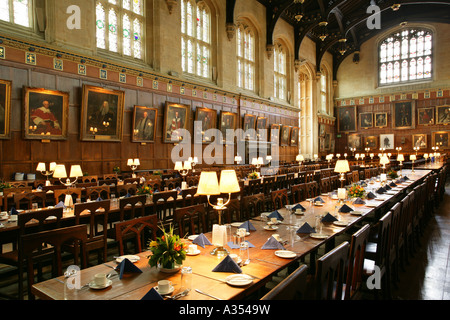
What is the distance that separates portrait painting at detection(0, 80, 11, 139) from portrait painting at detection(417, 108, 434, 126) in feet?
87.1

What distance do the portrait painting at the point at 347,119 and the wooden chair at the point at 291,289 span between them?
27.5 m

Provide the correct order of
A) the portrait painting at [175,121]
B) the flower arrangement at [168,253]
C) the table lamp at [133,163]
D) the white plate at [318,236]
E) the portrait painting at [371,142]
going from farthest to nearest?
the portrait painting at [371,142]
the portrait painting at [175,121]
the table lamp at [133,163]
the white plate at [318,236]
the flower arrangement at [168,253]

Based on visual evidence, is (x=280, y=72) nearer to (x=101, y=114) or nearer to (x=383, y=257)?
(x=101, y=114)

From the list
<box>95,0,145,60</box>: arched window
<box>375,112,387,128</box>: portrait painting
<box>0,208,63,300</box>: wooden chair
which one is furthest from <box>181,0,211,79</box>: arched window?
<box>375,112,387,128</box>: portrait painting

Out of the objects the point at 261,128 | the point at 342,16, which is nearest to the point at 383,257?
the point at 261,128

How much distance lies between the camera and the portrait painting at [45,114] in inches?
320

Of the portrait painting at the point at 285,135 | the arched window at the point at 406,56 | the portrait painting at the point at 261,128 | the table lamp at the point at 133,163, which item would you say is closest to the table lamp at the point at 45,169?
the table lamp at the point at 133,163

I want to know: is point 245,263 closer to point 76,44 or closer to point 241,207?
point 241,207

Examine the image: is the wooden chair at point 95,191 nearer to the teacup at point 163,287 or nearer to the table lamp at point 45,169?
the table lamp at point 45,169
